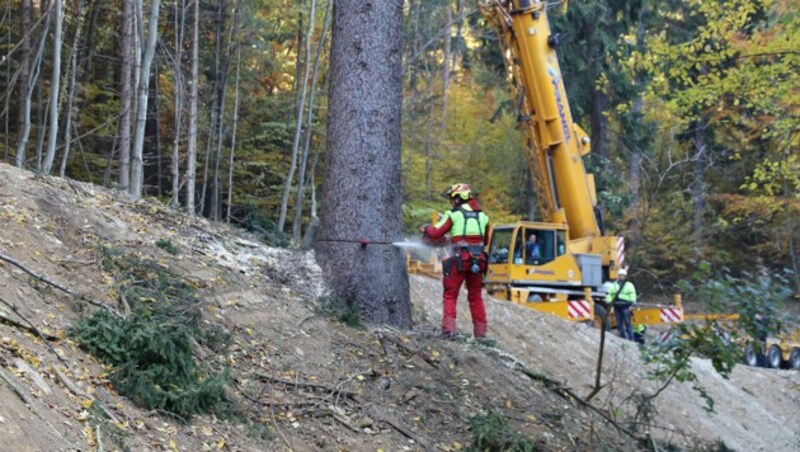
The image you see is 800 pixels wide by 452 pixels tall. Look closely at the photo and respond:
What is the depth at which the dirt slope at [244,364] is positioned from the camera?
4520mm

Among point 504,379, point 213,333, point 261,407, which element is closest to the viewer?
point 261,407

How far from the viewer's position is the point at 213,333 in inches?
238

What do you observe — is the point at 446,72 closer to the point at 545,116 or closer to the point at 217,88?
the point at 217,88

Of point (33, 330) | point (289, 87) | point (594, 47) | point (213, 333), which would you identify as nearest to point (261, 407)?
point (213, 333)

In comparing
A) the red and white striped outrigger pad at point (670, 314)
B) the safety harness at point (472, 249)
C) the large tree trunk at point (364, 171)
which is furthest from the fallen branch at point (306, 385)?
the red and white striped outrigger pad at point (670, 314)

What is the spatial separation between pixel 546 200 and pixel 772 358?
264 inches

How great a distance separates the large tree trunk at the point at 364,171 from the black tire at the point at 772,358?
1395cm

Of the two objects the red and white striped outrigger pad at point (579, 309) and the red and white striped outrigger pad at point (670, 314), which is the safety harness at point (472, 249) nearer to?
the red and white striped outrigger pad at point (579, 309)

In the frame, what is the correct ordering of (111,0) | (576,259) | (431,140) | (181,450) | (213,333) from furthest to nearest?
(431,140), (111,0), (576,259), (213,333), (181,450)

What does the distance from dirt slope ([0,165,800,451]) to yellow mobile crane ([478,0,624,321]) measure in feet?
22.6

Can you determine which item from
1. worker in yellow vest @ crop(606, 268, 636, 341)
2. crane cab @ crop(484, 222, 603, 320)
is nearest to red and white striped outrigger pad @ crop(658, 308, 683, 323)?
worker in yellow vest @ crop(606, 268, 636, 341)

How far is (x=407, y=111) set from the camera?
83.8ft

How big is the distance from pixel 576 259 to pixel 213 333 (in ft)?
37.5

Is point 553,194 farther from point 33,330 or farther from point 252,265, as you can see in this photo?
point 33,330
